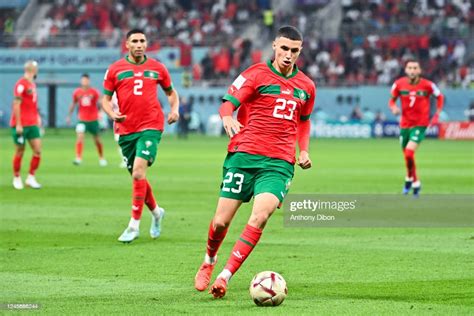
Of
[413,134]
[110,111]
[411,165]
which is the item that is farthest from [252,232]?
[413,134]

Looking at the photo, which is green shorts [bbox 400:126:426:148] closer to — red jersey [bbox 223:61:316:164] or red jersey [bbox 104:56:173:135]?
red jersey [bbox 104:56:173:135]

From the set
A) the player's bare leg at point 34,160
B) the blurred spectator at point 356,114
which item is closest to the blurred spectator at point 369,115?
the blurred spectator at point 356,114

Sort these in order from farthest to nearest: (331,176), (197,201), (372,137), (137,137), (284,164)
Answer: (372,137), (331,176), (197,201), (137,137), (284,164)

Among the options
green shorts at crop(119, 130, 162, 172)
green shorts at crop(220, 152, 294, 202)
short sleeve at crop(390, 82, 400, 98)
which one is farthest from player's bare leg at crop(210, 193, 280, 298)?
short sleeve at crop(390, 82, 400, 98)

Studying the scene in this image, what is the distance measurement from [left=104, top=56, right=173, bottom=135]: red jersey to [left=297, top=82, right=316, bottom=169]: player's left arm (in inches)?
166

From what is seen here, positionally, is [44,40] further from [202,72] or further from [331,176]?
[331,176]

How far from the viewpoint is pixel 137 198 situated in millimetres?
13852

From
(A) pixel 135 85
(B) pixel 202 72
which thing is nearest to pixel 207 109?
(B) pixel 202 72

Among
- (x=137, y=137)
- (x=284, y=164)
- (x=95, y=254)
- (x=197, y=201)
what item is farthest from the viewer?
(x=197, y=201)

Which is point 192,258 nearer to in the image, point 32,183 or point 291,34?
point 291,34

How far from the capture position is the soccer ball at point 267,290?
884cm

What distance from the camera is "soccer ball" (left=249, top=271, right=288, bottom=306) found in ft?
29.0

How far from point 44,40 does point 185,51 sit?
8997 millimetres

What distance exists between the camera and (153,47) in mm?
57844
